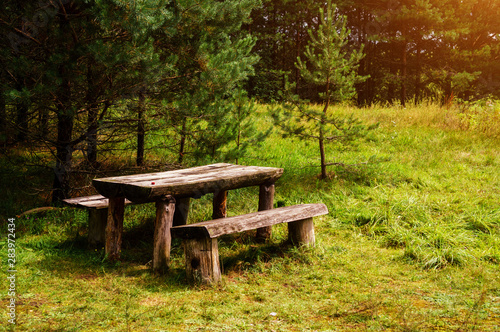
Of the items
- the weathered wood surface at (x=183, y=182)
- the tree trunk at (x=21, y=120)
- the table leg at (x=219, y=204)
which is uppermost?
the tree trunk at (x=21, y=120)

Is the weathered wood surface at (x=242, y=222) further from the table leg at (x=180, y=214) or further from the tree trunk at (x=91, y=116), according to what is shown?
the tree trunk at (x=91, y=116)

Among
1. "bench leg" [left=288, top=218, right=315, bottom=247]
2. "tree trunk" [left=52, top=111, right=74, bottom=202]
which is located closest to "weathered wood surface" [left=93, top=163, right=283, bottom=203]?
"bench leg" [left=288, top=218, right=315, bottom=247]

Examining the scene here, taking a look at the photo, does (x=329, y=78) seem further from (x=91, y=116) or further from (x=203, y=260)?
(x=203, y=260)

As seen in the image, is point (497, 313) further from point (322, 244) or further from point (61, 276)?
point (61, 276)

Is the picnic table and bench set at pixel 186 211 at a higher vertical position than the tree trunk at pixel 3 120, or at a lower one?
lower

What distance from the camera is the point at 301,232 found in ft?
14.7

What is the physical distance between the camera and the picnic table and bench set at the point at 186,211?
359cm

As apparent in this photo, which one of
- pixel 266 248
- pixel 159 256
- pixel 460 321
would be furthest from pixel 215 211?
pixel 460 321

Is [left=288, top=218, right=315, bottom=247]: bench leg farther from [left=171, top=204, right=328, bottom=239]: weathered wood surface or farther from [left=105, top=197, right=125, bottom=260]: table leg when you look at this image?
[left=105, top=197, right=125, bottom=260]: table leg

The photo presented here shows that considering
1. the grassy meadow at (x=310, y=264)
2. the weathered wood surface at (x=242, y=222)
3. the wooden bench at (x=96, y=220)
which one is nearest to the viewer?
the grassy meadow at (x=310, y=264)

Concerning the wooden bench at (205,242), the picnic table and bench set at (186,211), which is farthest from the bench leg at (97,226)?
the wooden bench at (205,242)

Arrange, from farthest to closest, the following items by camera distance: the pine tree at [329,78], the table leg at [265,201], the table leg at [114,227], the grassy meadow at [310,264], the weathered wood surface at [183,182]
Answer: the pine tree at [329,78], the table leg at [265,201], the table leg at [114,227], the weathered wood surface at [183,182], the grassy meadow at [310,264]

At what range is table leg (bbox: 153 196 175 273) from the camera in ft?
12.6

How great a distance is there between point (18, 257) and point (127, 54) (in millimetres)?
2319
